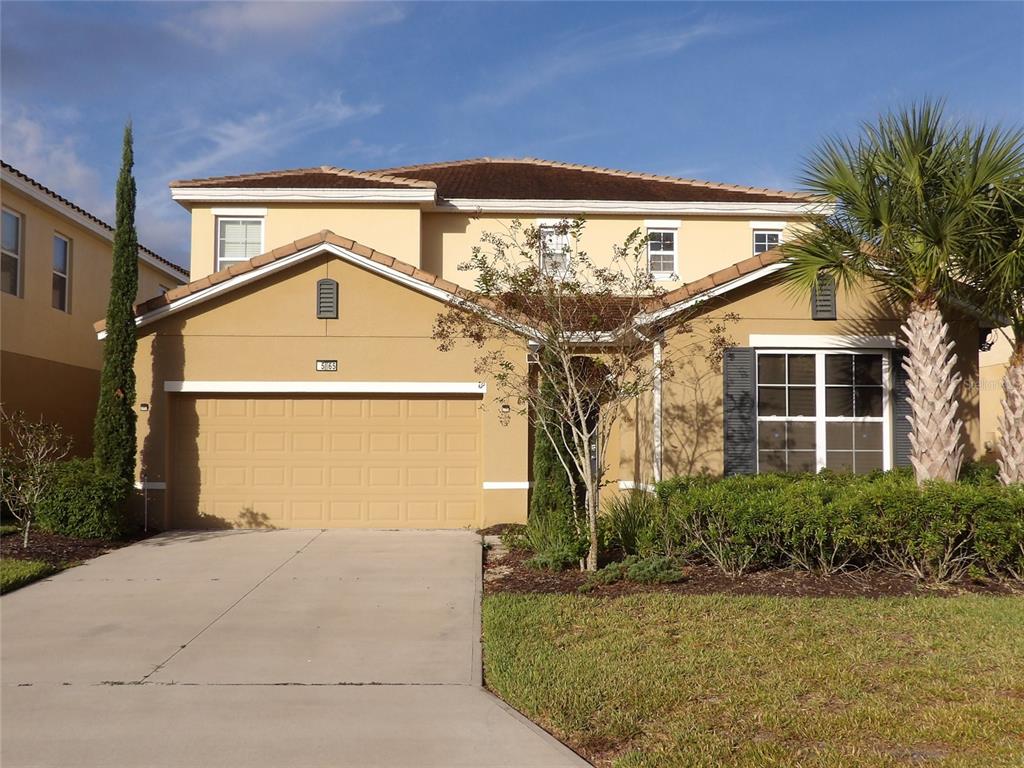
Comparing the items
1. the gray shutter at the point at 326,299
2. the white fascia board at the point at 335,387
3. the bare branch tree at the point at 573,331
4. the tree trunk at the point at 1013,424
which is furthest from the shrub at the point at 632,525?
the gray shutter at the point at 326,299

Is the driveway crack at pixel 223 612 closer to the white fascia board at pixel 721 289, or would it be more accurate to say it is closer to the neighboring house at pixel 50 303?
the white fascia board at pixel 721 289

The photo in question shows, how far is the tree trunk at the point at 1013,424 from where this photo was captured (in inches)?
402

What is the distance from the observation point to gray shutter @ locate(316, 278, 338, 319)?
1326cm

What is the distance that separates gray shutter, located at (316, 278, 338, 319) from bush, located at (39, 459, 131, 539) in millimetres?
3823

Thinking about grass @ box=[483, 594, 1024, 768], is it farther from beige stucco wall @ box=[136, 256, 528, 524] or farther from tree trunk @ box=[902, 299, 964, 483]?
beige stucco wall @ box=[136, 256, 528, 524]

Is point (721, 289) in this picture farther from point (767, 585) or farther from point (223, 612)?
point (223, 612)

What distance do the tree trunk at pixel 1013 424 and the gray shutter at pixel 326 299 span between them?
917cm

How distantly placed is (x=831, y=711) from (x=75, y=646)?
19.2 ft

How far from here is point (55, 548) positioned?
11.1 m

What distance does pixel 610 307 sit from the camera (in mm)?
10094

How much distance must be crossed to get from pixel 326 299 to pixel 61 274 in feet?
21.6

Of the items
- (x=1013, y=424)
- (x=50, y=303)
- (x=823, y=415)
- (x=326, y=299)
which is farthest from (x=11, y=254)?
(x=1013, y=424)

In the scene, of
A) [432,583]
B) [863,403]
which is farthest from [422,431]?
[863,403]

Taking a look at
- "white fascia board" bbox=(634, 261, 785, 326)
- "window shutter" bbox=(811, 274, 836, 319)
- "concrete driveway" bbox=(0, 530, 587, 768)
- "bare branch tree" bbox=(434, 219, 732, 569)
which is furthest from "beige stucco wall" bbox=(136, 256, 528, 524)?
"window shutter" bbox=(811, 274, 836, 319)
